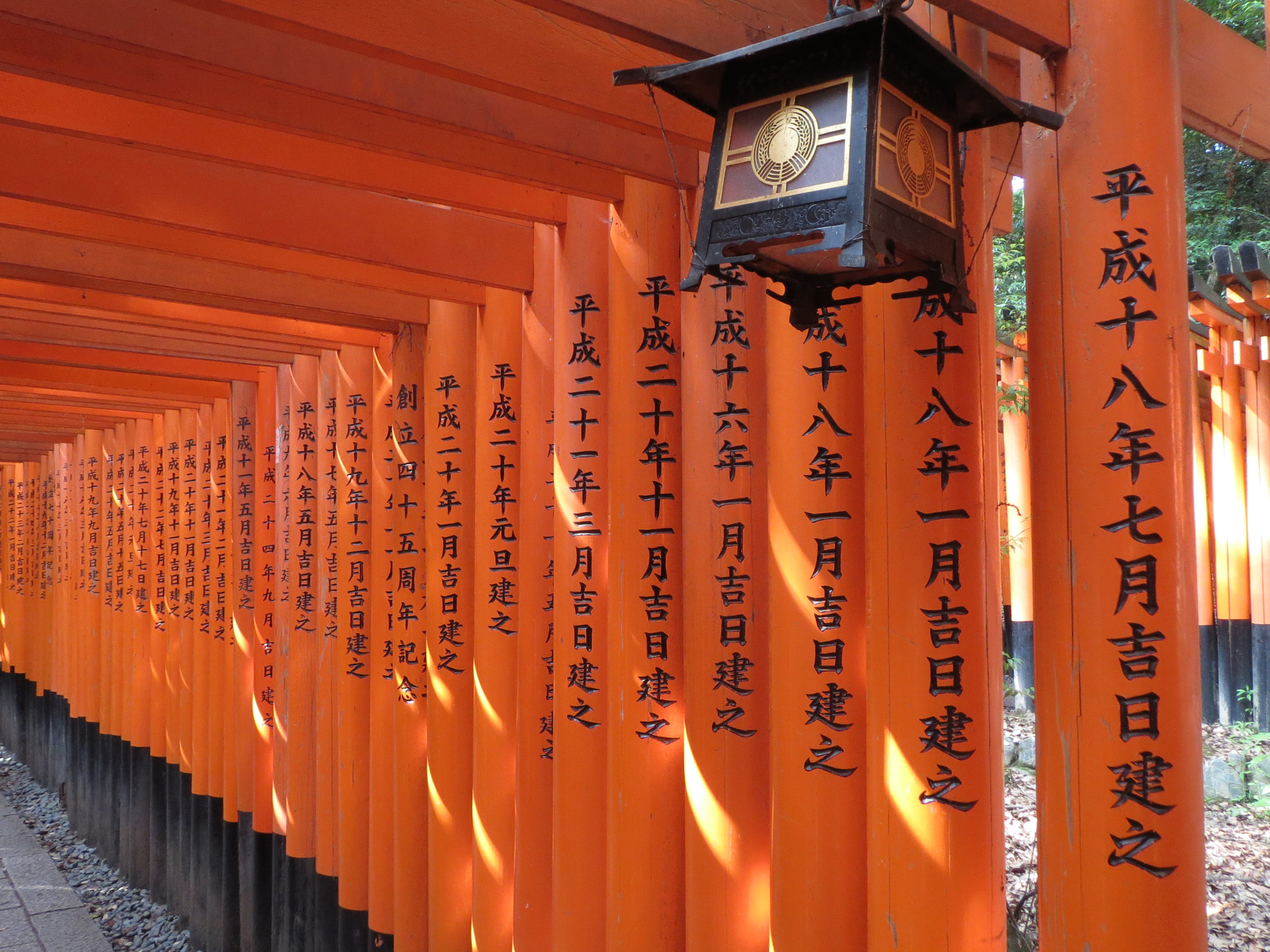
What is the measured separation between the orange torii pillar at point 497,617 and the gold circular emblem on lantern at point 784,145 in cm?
255

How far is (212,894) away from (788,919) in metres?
6.44

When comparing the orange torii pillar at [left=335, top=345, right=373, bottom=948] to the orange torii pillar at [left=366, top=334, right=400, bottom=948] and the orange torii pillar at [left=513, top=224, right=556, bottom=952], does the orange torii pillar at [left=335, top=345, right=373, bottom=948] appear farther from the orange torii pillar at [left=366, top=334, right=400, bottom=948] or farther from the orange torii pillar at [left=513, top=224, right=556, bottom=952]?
the orange torii pillar at [left=513, top=224, right=556, bottom=952]

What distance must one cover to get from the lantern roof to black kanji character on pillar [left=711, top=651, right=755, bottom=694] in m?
1.80

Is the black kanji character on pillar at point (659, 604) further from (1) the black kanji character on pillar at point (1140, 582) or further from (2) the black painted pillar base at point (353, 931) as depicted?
(2) the black painted pillar base at point (353, 931)

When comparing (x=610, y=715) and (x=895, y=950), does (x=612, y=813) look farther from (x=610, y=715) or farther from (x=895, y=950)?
(x=895, y=950)

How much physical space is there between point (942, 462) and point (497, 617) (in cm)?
254

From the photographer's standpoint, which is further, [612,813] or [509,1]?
[612,813]

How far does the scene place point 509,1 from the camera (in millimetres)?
2900

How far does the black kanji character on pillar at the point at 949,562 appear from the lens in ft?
9.32

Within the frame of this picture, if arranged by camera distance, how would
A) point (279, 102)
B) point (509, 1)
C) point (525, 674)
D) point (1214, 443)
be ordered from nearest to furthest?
1. point (509, 1)
2. point (279, 102)
3. point (525, 674)
4. point (1214, 443)

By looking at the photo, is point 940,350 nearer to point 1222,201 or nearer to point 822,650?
point 822,650

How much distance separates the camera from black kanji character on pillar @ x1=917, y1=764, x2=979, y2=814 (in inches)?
111

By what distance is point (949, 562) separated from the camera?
284 cm

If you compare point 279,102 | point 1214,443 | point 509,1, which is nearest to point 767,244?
point 509,1
